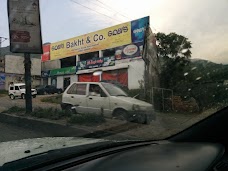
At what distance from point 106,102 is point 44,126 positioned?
1.38m

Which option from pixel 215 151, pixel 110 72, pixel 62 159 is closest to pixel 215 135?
pixel 215 151

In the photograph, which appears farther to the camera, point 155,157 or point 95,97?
point 95,97

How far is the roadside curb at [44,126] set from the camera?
6040 millimetres

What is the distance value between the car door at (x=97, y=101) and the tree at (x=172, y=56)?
167 centimetres

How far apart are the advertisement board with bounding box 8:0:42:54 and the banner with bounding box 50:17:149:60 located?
8.34 ft

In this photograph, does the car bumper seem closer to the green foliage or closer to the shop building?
the shop building

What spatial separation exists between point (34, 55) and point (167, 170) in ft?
24.2

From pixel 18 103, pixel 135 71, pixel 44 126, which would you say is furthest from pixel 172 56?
pixel 18 103

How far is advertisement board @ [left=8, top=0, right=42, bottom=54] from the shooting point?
7754mm

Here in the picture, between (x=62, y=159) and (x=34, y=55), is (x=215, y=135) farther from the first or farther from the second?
(x=34, y=55)

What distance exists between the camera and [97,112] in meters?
6.42

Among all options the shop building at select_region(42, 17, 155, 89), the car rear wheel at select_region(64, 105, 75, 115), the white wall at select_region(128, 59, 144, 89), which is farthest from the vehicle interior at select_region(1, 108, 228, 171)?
the car rear wheel at select_region(64, 105, 75, 115)

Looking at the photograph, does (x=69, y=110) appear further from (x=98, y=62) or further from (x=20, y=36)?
(x=20, y=36)

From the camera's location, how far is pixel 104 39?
5.32 meters
